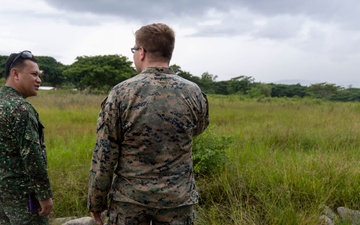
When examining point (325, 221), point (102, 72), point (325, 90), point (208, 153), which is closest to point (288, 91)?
point (325, 90)

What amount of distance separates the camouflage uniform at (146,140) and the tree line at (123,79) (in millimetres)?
13848

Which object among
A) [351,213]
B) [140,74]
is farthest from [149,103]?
[351,213]

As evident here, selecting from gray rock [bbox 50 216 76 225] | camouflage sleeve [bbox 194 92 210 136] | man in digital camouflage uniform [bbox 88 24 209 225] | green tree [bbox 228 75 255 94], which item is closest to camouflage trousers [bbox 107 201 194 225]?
man in digital camouflage uniform [bbox 88 24 209 225]

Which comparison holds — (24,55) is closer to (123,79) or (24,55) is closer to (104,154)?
(104,154)

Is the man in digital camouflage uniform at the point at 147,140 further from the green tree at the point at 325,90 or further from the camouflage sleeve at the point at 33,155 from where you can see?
the green tree at the point at 325,90

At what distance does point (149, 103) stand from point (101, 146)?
37 centimetres

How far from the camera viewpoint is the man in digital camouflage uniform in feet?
5.40

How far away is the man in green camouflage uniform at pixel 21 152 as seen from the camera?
6.24 ft

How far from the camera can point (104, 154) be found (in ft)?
5.61

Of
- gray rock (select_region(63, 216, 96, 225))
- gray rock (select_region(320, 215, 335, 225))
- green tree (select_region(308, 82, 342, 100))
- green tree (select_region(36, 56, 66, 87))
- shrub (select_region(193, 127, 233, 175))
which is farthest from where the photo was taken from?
green tree (select_region(36, 56, 66, 87))

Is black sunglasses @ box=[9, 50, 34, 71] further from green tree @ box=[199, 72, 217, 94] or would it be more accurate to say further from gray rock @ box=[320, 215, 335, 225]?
green tree @ box=[199, 72, 217, 94]

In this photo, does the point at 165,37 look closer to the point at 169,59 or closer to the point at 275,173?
the point at 169,59

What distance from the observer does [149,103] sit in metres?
1.64

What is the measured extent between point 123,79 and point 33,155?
75.2 feet
